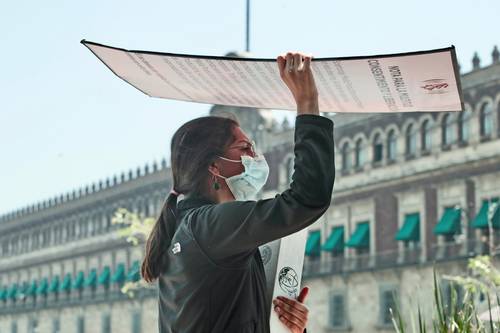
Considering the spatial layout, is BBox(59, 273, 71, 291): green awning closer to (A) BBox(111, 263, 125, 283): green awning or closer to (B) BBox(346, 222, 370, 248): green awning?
(A) BBox(111, 263, 125, 283): green awning

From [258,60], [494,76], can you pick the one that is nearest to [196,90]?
[258,60]

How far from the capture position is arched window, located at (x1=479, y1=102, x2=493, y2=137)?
35750 mm

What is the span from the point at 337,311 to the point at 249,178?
37.3 meters

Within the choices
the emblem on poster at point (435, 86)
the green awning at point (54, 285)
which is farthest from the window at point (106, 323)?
the emblem on poster at point (435, 86)

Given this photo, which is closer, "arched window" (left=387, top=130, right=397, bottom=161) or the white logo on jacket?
the white logo on jacket

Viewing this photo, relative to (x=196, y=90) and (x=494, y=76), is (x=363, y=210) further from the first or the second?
(x=196, y=90)

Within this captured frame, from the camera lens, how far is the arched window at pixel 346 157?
138 ft

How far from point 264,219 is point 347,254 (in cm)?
3858

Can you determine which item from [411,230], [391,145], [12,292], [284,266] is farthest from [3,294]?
[284,266]

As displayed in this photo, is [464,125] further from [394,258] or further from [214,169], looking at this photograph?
[214,169]

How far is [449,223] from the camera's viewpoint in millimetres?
36031

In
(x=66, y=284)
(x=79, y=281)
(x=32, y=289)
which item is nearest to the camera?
(x=79, y=281)

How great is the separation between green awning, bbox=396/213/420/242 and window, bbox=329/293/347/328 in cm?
330

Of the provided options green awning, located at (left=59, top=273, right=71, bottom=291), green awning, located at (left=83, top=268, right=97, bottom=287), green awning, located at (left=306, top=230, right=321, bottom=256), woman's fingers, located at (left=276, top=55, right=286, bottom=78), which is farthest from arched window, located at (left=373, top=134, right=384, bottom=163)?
woman's fingers, located at (left=276, top=55, right=286, bottom=78)
